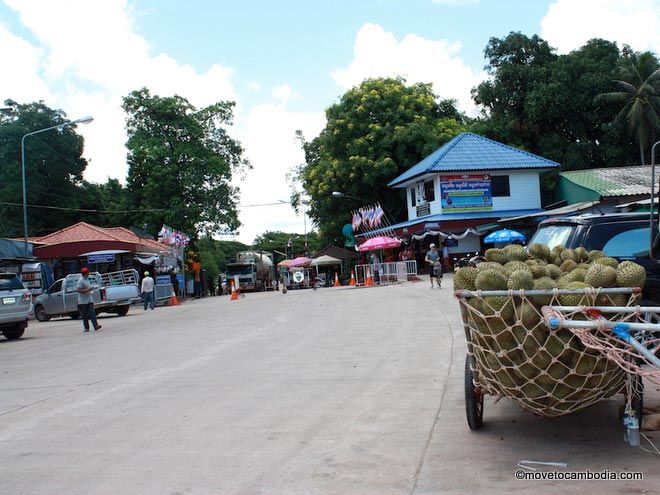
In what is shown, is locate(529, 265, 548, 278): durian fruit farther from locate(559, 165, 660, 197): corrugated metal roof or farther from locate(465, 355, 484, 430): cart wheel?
locate(559, 165, 660, 197): corrugated metal roof

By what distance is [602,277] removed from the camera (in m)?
4.44

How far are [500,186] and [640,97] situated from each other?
9717 millimetres

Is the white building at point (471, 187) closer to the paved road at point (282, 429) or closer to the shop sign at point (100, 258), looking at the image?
the shop sign at point (100, 258)

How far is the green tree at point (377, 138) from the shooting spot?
41969 millimetres

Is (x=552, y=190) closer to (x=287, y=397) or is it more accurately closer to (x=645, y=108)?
(x=645, y=108)

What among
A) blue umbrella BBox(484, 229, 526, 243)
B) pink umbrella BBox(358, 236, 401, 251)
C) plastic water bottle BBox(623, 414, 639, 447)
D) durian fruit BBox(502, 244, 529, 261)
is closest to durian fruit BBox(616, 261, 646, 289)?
plastic water bottle BBox(623, 414, 639, 447)

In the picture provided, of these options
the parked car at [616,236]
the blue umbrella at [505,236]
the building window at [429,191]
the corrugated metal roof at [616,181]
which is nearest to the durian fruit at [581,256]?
the parked car at [616,236]

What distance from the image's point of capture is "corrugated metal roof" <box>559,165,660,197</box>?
99.8 ft

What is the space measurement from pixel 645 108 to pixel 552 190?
6.94m

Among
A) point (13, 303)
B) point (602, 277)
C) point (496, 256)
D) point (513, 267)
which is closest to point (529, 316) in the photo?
point (602, 277)

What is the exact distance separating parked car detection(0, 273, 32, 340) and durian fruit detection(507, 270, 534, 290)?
15.3 m

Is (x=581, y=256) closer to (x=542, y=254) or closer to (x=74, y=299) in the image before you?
(x=542, y=254)

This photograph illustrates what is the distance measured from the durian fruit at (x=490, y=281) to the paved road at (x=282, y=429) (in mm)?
1268

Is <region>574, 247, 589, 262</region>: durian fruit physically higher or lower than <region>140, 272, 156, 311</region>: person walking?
higher
